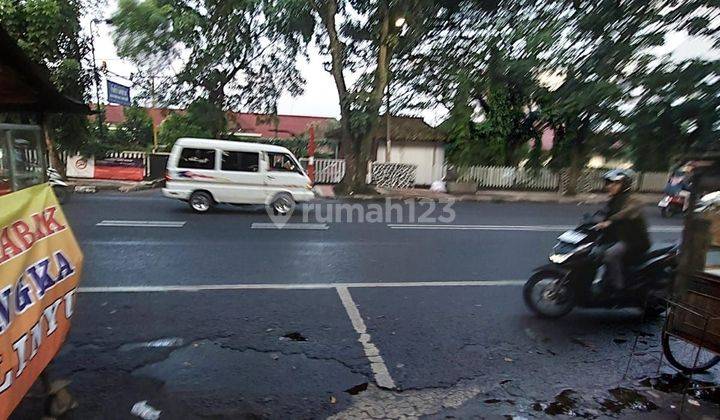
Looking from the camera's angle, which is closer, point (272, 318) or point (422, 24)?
point (422, 24)

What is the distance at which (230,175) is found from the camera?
11664 mm

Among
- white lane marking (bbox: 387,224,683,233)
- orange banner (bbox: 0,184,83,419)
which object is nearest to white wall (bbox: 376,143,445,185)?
white lane marking (bbox: 387,224,683,233)

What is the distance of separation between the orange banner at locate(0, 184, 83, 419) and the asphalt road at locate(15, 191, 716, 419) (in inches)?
28.3

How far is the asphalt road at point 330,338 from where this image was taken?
3279 mm

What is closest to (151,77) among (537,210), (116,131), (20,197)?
(116,131)

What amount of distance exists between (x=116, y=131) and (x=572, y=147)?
91.2ft

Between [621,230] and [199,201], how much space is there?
9435 millimetres

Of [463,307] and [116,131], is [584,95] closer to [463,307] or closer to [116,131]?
[463,307]

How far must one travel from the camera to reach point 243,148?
11789mm

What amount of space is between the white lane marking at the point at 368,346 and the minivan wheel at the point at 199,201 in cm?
696

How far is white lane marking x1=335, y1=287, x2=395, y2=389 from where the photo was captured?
3.58 m

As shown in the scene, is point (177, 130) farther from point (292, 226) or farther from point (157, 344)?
point (157, 344)

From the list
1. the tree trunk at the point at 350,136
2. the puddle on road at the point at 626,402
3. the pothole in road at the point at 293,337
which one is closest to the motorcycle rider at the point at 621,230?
the puddle on road at the point at 626,402

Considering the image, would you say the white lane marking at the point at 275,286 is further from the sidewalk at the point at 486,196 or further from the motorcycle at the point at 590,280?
the sidewalk at the point at 486,196
